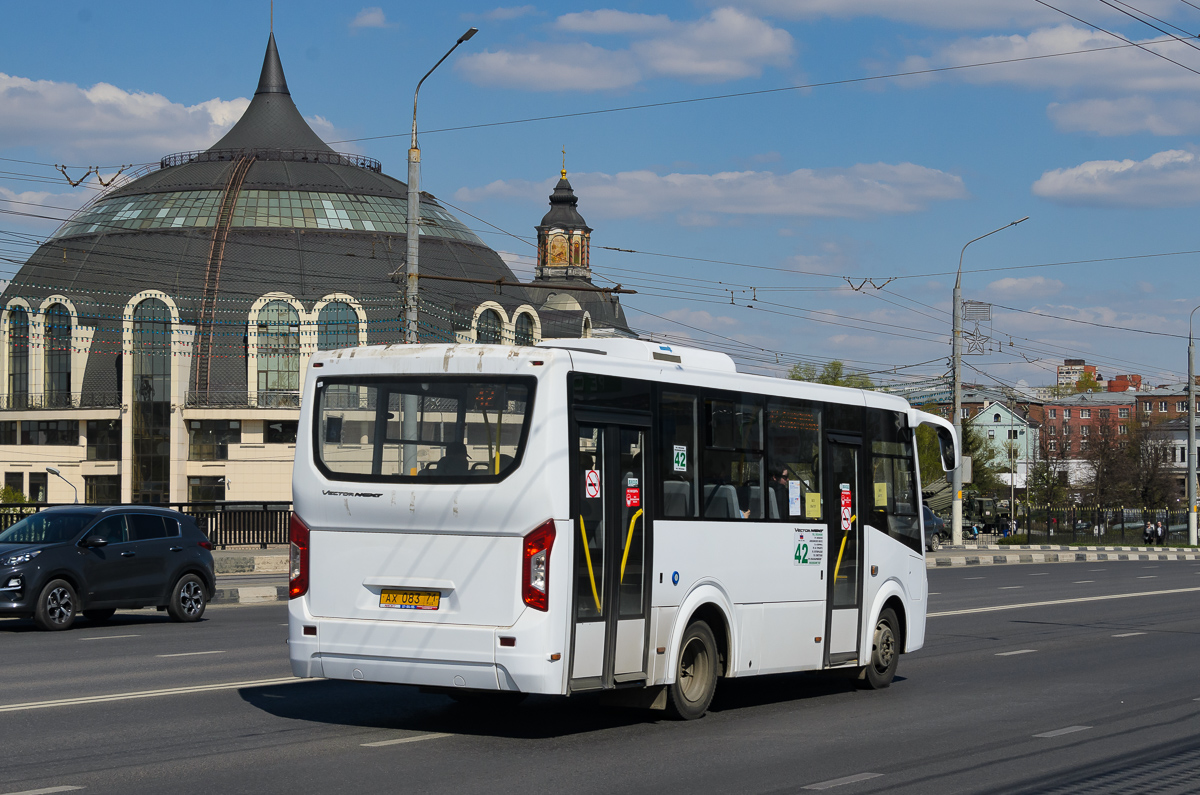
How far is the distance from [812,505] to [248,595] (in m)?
14.1

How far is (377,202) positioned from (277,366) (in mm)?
14009

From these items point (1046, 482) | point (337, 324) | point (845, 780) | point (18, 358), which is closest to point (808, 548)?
point (845, 780)

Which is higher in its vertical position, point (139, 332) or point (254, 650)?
point (139, 332)

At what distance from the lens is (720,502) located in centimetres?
1045

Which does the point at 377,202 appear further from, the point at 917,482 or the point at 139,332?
the point at 917,482

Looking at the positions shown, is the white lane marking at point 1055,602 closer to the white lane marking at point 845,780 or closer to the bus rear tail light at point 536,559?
the white lane marking at point 845,780

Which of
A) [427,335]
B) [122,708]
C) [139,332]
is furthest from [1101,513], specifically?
[122,708]

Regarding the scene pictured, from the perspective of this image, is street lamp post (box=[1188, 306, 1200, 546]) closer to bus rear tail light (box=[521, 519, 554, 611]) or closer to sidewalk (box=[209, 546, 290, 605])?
sidewalk (box=[209, 546, 290, 605])

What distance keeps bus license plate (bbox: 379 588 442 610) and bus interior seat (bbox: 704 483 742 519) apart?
233 centimetres

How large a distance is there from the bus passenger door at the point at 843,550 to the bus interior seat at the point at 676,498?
2.19 m

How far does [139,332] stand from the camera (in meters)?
79.2

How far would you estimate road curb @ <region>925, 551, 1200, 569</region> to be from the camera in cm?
4272

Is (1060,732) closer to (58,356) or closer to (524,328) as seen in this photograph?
(524,328)

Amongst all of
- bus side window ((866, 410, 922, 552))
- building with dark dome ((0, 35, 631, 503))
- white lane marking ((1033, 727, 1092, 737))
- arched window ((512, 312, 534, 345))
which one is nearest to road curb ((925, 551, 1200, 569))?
bus side window ((866, 410, 922, 552))
